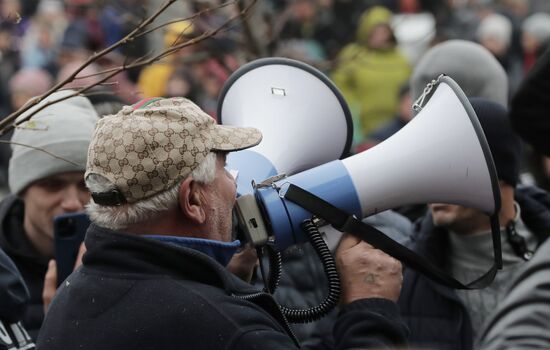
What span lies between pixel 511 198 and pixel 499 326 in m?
1.80

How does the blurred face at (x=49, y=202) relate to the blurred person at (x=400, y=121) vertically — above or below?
above

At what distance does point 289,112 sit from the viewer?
323 centimetres

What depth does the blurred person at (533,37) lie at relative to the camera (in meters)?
10.8

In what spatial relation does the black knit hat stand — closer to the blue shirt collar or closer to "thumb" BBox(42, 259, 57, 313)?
the blue shirt collar

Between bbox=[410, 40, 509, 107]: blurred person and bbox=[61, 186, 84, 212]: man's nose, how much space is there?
4.97 ft

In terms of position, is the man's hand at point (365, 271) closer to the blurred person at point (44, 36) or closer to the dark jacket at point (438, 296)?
the dark jacket at point (438, 296)

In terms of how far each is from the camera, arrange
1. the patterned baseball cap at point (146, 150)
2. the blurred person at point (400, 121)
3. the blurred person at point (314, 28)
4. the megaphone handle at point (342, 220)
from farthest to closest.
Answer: the blurred person at point (314, 28)
the blurred person at point (400, 121)
the megaphone handle at point (342, 220)
the patterned baseball cap at point (146, 150)

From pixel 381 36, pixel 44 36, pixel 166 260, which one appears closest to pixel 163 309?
pixel 166 260

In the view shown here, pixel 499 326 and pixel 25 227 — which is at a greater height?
pixel 499 326

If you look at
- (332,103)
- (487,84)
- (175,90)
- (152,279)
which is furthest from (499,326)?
(175,90)

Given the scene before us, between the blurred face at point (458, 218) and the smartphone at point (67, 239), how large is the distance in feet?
3.80

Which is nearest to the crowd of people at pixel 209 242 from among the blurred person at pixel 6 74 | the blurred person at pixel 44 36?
the blurred person at pixel 6 74

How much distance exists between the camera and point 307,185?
2.79 m

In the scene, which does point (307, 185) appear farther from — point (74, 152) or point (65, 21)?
point (65, 21)
